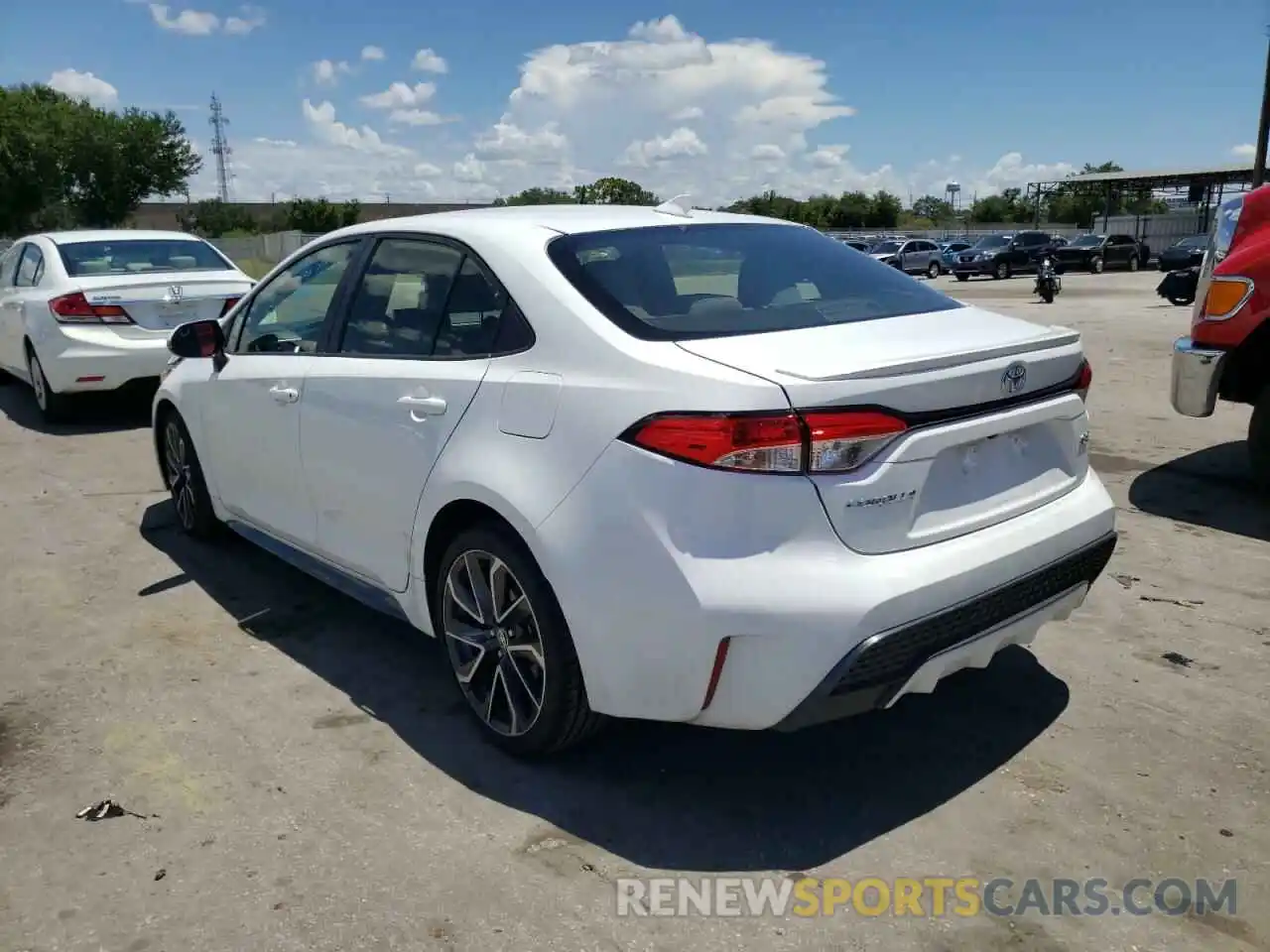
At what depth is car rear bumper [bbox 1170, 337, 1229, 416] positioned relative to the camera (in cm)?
576

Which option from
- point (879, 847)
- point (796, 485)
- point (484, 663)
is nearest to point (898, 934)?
point (879, 847)

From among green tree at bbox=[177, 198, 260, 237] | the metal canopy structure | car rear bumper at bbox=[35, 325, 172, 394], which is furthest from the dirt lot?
green tree at bbox=[177, 198, 260, 237]

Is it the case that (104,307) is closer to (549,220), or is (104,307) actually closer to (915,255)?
(549,220)

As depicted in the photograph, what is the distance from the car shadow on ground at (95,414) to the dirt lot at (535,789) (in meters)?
4.46

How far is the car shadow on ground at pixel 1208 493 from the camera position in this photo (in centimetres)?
577

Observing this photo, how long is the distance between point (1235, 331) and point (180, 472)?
18.4ft

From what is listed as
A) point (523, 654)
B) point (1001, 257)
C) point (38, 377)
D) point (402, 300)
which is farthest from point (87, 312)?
point (1001, 257)

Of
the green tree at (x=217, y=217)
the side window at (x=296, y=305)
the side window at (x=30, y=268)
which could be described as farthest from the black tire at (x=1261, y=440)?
the green tree at (x=217, y=217)

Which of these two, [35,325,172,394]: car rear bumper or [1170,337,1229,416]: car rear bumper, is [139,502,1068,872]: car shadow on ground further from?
[35,325,172,394]: car rear bumper

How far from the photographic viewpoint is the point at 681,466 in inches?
106

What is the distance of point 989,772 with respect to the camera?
10.8ft

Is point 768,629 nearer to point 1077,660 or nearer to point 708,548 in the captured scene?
point 708,548

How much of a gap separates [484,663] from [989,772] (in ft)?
5.25

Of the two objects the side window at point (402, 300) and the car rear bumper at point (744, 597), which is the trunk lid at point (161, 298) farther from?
the car rear bumper at point (744, 597)
